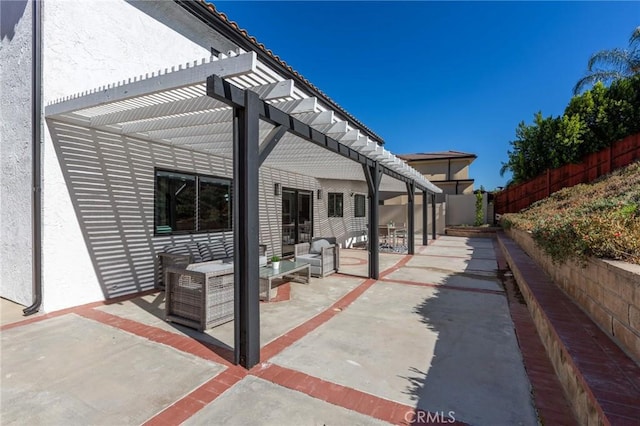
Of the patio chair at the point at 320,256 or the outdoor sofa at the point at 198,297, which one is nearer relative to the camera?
the outdoor sofa at the point at 198,297

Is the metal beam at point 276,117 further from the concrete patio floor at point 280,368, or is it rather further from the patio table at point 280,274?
the concrete patio floor at point 280,368

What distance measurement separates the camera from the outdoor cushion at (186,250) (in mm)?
6265

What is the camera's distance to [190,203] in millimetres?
6789

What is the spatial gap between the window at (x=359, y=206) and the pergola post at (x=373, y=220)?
751 centimetres

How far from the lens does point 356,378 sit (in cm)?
298

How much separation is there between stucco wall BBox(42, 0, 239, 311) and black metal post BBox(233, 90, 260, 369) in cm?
356

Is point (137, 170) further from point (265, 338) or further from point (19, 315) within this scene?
point (265, 338)

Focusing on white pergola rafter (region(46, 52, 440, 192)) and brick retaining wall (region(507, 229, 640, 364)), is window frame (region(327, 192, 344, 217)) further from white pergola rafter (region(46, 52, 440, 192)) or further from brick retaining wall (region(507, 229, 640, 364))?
brick retaining wall (region(507, 229, 640, 364))

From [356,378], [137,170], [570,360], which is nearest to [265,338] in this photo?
[356,378]

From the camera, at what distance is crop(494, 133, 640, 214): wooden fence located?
1388 cm

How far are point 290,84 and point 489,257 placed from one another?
10390 mm

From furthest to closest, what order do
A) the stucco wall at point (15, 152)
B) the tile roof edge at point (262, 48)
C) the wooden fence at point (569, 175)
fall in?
the wooden fence at point (569, 175) < the tile roof edge at point (262, 48) < the stucco wall at point (15, 152)

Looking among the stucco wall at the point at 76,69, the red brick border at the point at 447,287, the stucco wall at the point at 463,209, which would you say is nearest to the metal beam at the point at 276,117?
the red brick border at the point at 447,287

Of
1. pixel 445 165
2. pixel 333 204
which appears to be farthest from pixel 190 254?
pixel 445 165
